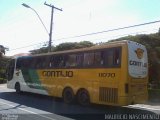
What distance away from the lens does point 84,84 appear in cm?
1744

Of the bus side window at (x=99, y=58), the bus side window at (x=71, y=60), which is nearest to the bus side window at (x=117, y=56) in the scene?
the bus side window at (x=99, y=58)

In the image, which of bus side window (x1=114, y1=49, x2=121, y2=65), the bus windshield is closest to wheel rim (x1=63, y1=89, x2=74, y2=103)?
bus side window (x1=114, y1=49, x2=121, y2=65)

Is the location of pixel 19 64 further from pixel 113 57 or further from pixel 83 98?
pixel 113 57

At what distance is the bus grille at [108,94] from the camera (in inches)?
596

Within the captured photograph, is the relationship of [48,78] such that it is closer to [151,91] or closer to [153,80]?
[151,91]

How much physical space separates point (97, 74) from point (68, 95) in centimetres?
312

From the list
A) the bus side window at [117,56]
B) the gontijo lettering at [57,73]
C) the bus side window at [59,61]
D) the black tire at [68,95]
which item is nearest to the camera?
the bus side window at [117,56]

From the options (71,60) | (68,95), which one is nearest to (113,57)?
(71,60)

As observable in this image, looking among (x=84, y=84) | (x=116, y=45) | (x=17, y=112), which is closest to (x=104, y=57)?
(x=116, y=45)

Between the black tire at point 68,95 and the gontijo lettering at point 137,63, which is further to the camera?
the black tire at point 68,95

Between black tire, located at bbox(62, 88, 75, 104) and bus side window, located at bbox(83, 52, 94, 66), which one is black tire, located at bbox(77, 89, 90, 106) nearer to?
black tire, located at bbox(62, 88, 75, 104)

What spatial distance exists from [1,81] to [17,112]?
110ft

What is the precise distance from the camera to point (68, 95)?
62.0ft

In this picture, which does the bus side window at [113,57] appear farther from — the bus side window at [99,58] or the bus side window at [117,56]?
the bus side window at [99,58]
